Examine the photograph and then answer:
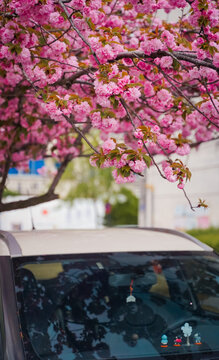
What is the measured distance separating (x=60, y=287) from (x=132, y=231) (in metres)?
0.71

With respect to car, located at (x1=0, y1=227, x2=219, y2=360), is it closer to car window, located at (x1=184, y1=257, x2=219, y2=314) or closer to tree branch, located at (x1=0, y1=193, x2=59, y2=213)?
car window, located at (x1=184, y1=257, x2=219, y2=314)

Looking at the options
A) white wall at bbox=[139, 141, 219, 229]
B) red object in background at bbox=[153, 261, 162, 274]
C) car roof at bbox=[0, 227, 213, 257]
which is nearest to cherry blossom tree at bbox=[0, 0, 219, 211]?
car roof at bbox=[0, 227, 213, 257]

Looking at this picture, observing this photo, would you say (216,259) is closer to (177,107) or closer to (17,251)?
(17,251)

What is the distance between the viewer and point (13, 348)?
3.12 m

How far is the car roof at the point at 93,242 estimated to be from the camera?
12.3 ft

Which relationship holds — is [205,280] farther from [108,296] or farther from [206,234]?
[206,234]

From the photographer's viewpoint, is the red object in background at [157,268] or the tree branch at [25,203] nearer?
the red object in background at [157,268]

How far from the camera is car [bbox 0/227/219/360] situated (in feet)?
11.1

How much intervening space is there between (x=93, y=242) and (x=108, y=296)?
24.2 inches

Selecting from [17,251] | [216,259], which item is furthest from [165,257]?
[17,251]

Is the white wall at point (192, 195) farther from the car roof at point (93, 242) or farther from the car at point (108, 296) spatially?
the car roof at point (93, 242)

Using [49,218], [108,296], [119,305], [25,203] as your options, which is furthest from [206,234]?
[49,218]

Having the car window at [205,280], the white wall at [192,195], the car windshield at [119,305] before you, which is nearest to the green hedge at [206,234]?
the white wall at [192,195]

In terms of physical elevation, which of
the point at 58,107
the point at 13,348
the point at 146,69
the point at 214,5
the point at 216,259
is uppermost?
the point at 214,5
